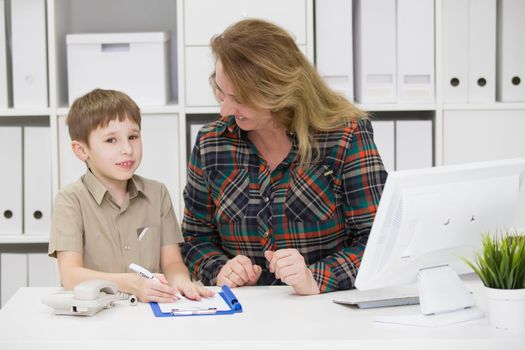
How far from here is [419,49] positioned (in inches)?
106

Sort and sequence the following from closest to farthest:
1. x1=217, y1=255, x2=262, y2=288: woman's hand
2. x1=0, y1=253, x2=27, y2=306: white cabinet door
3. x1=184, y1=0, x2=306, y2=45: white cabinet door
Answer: x1=217, y1=255, x2=262, y2=288: woman's hand
x1=184, y1=0, x2=306, y2=45: white cabinet door
x1=0, y1=253, x2=27, y2=306: white cabinet door

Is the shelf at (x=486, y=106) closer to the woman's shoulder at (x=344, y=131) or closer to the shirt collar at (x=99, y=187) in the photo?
the woman's shoulder at (x=344, y=131)

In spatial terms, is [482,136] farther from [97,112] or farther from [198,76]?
[97,112]

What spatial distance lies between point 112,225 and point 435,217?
0.80 m

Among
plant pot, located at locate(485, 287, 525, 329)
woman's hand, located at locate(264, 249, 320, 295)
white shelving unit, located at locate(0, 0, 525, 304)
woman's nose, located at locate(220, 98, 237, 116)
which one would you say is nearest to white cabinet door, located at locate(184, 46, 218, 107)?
white shelving unit, located at locate(0, 0, 525, 304)

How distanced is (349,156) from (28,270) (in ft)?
4.57

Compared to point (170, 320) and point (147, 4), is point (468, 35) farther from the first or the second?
point (170, 320)

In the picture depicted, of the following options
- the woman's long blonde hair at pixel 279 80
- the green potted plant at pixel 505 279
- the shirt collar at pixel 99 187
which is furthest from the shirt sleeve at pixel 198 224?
the green potted plant at pixel 505 279

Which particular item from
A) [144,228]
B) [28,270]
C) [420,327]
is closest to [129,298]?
[144,228]

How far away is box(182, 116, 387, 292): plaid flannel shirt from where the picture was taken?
1.93 m

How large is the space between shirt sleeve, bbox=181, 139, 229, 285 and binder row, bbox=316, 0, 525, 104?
816mm

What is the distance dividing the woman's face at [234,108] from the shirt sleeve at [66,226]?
40 centimetres

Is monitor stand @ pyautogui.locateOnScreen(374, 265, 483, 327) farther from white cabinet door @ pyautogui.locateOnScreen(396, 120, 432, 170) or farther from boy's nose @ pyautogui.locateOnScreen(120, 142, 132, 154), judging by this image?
white cabinet door @ pyautogui.locateOnScreen(396, 120, 432, 170)

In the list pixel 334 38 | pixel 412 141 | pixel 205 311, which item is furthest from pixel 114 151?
pixel 412 141
